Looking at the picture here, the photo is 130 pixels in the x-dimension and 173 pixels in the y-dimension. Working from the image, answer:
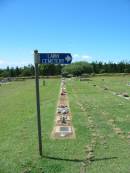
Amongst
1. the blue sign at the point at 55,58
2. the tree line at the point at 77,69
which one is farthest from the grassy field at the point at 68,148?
the tree line at the point at 77,69

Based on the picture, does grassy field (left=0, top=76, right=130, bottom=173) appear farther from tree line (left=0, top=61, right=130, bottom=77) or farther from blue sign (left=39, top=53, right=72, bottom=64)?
tree line (left=0, top=61, right=130, bottom=77)

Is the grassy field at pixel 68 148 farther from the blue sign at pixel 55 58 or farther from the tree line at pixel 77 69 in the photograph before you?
the tree line at pixel 77 69

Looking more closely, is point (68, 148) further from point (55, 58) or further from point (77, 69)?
point (77, 69)

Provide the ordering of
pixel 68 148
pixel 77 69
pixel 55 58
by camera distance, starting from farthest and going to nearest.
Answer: pixel 77 69 < pixel 68 148 < pixel 55 58

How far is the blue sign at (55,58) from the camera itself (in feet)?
20.6

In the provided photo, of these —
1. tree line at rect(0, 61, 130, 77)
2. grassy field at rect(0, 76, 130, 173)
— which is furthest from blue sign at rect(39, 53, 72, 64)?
tree line at rect(0, 61, 130, 77)

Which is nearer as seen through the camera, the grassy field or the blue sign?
the grassy field

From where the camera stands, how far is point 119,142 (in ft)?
23.3

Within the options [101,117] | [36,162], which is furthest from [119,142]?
[101,117]

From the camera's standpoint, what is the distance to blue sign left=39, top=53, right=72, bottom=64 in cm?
629

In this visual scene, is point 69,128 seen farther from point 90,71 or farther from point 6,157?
point 90,71

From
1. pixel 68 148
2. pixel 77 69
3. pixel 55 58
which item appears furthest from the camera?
pixel 77 69

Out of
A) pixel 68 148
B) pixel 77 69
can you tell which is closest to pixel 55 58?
pixel 68 148

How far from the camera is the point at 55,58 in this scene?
20.8 feet
